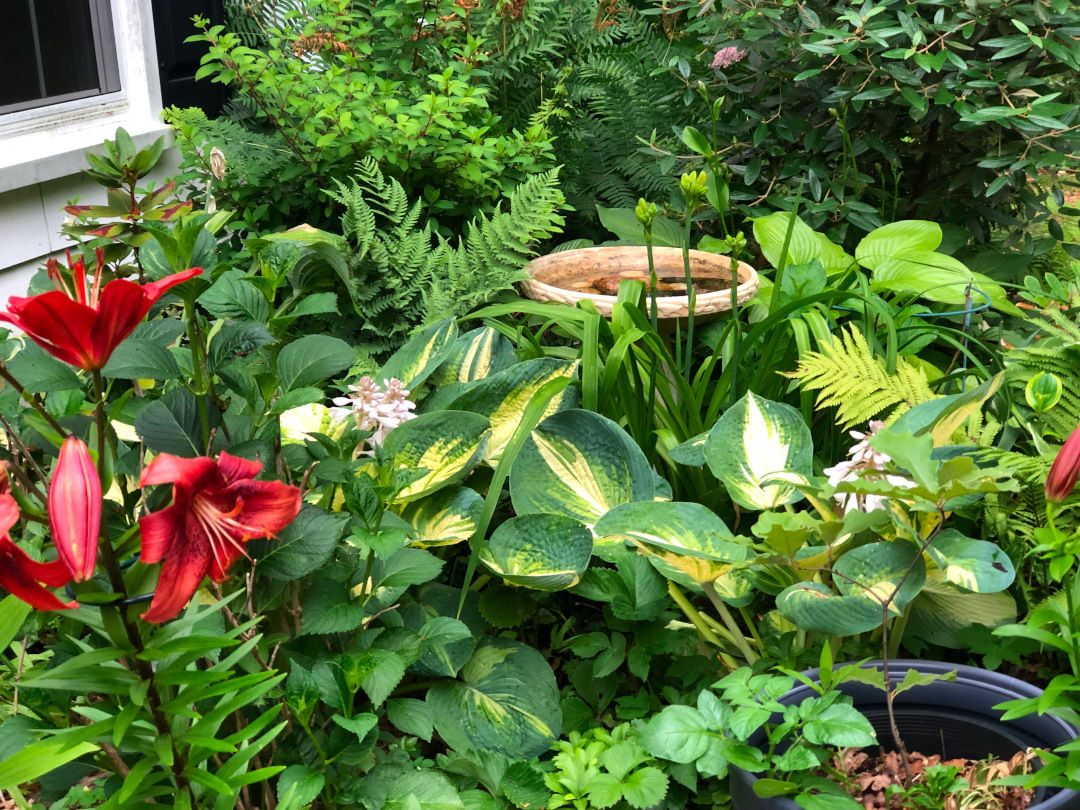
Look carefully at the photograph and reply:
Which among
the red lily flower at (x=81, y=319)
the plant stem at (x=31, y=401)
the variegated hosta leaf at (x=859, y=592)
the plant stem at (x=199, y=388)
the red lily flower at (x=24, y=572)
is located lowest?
the variegated hosta leaf at (x=859, y=592)

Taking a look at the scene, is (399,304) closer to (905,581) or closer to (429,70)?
(429,70)

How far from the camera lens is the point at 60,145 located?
305cm

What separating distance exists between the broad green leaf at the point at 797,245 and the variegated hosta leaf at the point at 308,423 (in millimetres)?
1286

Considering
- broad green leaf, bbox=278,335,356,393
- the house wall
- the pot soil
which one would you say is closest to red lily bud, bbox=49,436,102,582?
broad green leaf, bbox=278,335,356,393

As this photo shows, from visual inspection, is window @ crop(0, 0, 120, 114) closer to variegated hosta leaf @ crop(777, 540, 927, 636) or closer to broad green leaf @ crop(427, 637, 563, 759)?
broad green leaf @ crop(427, 637, 563, 759)

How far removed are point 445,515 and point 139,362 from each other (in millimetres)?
637

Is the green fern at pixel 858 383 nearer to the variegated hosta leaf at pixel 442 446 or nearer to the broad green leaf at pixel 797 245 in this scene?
the variegated hosta leaf at pixel 442 446

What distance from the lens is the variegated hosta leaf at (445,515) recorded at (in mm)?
1590

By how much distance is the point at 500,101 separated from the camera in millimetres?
3256

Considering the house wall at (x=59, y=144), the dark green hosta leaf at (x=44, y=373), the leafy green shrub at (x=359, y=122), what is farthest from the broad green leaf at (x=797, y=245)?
the house wall at (x=59, y=144)

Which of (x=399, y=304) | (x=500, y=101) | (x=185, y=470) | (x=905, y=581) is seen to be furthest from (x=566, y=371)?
(x=500, y=101)

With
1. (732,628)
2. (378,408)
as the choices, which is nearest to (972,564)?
(732,628)

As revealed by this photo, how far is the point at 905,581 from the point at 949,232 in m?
1.82

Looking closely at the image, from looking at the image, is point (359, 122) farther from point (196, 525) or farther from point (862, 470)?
point (196, 525)
